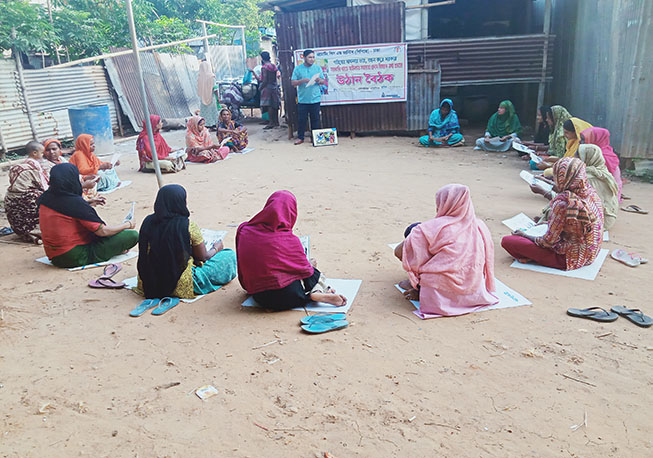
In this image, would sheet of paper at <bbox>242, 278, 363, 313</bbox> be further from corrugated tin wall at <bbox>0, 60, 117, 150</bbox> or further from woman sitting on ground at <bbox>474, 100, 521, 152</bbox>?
corrugated tin wall at <bbox>0, 60, 117, 150</bbox>

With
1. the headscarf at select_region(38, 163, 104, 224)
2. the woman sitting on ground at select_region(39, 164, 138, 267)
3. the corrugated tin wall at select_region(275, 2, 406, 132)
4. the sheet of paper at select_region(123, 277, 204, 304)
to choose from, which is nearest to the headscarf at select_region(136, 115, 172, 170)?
the corrugated tin wall at select_region(275, 2, 406, 132)

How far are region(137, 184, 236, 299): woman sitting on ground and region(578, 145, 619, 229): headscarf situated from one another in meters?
3.62

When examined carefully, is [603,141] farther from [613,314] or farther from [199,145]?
[199,145]

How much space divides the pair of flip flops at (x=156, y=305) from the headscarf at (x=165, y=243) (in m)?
0.07

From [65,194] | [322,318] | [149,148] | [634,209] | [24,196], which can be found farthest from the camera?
[149,148]

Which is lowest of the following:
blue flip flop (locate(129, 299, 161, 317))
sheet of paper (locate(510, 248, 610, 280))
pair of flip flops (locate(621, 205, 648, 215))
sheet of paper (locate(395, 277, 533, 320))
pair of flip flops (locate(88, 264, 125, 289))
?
pair of flip flops (locate(621, 205, 648, 215))

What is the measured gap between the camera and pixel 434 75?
980cm

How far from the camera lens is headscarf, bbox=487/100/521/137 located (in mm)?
8836

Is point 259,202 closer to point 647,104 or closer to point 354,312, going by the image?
point 354,312

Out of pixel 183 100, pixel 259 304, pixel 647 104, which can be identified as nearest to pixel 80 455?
pixel 259 304

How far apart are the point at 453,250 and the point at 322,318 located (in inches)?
37.9

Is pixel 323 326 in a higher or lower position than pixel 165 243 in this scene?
lower

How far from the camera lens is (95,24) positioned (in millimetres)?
12820

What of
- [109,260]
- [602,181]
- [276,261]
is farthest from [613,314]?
[109,260]
